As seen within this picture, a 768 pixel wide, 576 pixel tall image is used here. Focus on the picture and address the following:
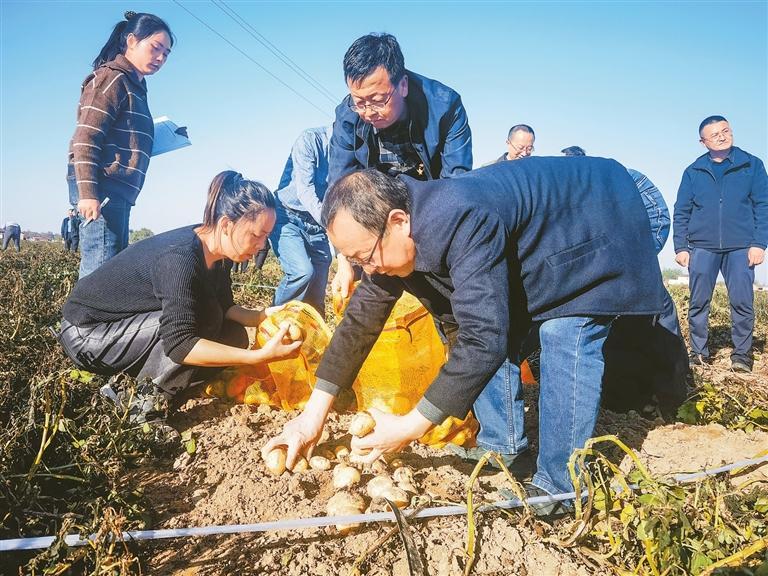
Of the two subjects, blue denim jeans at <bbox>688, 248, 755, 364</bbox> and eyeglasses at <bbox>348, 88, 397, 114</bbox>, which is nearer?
eyeglasses at <bbox>348, 88, 397, 114</bbox>

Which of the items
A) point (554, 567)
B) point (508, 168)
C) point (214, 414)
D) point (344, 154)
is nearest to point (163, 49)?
point (344, 154)

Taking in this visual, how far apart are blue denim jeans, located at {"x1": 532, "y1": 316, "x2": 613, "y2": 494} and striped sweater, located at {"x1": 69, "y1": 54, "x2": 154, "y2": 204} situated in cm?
266

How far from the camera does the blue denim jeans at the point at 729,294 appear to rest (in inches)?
166

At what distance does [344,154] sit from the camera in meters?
2.82

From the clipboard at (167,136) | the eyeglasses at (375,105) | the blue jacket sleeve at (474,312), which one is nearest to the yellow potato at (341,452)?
the blue jacket sleeve at (474,312)

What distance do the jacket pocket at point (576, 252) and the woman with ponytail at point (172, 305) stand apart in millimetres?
1270

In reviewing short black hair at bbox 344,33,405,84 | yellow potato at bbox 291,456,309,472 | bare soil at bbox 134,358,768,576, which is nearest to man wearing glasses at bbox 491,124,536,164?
short black hair at bbox 344,33,405,84

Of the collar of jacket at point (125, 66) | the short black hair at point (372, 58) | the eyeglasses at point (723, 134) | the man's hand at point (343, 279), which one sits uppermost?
the collar of jacket at point (125, 66)

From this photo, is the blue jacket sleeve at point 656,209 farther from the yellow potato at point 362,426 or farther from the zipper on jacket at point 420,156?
the yellow potato at point 362,426

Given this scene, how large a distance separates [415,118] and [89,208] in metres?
1.92

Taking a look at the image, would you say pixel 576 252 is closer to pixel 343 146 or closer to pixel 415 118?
pixel 415 118

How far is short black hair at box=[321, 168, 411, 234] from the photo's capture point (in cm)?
162

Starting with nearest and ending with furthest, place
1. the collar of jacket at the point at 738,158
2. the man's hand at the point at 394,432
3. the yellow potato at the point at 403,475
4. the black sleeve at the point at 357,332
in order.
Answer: the man's hand at the point at 394,432
the yellow potato at the point at 403,475
the black sleeve at the point at 357,332
the collar of jacket at the point at 738,158

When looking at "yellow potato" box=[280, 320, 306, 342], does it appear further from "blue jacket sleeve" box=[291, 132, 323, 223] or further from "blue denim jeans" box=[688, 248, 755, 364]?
"blue denim jeans" box=[688, 248, 755, 364]
